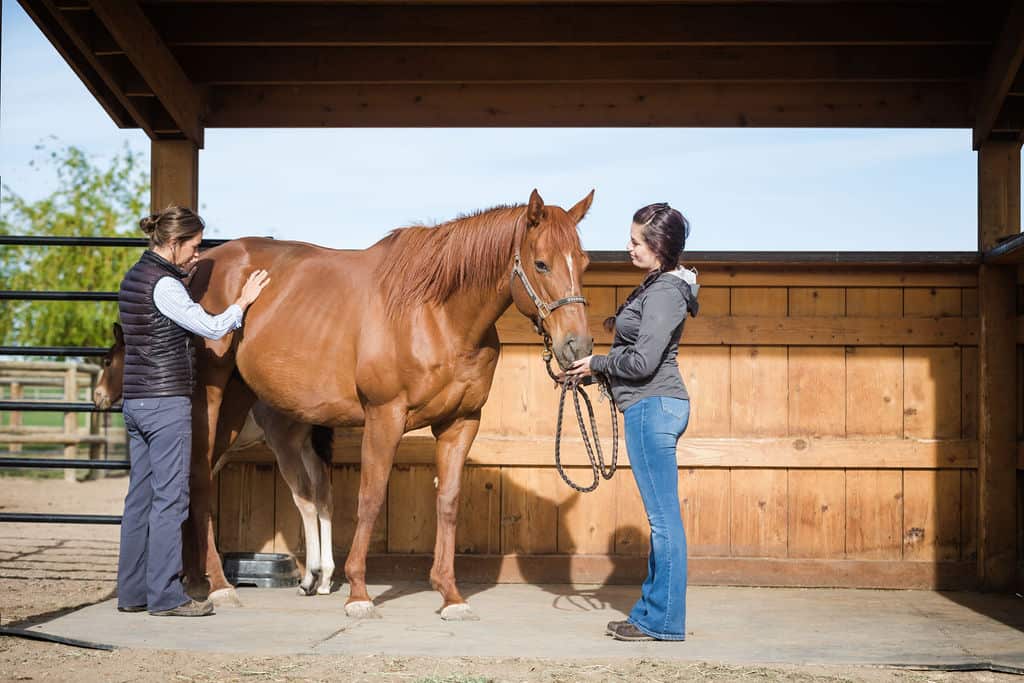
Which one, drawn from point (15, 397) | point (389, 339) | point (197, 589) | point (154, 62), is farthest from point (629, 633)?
point (15, 397)

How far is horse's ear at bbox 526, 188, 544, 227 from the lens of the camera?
4.37 meters

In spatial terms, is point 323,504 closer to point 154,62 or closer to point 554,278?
point 554,278

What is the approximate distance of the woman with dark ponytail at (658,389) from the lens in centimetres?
409

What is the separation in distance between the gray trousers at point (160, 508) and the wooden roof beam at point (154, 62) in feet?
5.75

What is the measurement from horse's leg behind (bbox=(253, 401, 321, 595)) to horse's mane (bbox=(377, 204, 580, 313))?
1057 millimetres

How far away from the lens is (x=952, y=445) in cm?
586

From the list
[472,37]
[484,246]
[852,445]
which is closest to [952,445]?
[852,445]

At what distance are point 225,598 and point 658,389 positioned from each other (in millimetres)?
2346

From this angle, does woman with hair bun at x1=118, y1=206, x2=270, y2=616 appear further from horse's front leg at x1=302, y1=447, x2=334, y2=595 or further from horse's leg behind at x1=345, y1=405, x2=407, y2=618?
horse's front leg at x1=302, y1=447, x2=334, y2=595

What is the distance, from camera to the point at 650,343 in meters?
4.05

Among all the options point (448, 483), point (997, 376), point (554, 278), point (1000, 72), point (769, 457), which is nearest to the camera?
point (554, 278)

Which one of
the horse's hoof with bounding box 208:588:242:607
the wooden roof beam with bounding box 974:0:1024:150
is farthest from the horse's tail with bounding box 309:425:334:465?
the wooden roof beam with bounding box 974:0:1024:150

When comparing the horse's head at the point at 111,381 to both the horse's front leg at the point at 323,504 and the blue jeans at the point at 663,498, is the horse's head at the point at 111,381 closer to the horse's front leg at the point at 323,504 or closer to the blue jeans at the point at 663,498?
the horse's front leg at the point at 323,504

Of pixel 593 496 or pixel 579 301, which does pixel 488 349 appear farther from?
pixel 593 496
